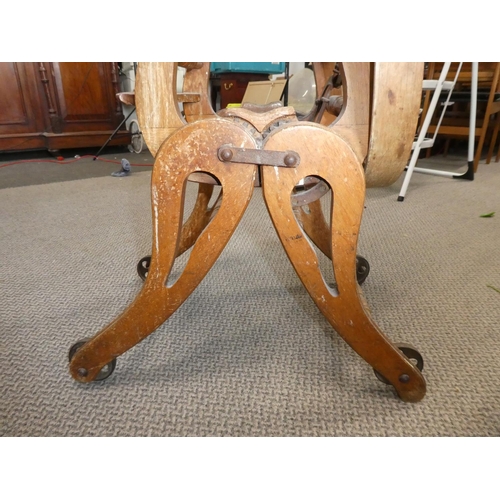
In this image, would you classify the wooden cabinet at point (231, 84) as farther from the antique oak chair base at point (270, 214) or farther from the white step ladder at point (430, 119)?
the antique oak chair base at point (270, 214)

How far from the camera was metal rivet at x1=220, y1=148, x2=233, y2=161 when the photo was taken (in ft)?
1.36

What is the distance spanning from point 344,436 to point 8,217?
4.40 feet

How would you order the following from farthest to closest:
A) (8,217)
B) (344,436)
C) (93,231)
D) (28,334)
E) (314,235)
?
(8,217) → (93,231) → (314,235) → (28,334) → (344,436)

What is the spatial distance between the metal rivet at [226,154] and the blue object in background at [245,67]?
2.49m

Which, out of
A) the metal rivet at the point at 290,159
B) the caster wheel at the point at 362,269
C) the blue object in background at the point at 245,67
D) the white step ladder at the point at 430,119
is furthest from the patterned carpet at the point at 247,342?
the blue object in background at the point at 245,67

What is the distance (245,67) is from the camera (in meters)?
2.67

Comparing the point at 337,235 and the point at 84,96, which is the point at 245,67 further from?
the point at 337,235

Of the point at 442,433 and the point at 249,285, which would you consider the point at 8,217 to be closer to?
the point at 249,285

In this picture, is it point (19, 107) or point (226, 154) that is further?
point (19, 107)

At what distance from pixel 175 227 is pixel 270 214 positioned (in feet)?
0.39

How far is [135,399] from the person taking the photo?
21.0 inches

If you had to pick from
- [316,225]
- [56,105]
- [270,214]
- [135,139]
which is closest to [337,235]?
[270,214]

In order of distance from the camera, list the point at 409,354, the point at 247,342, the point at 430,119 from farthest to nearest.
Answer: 1. the point at 430,119
2. the point at 247,342
3. the point at 409,354

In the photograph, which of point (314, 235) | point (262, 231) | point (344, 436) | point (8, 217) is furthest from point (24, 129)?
point (344, 436)
